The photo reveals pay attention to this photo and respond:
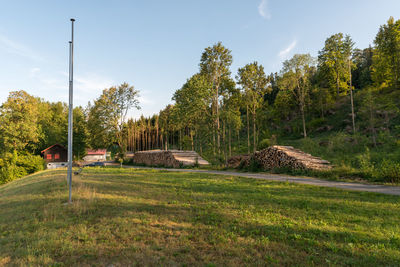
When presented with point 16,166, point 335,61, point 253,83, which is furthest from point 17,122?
point 335,61

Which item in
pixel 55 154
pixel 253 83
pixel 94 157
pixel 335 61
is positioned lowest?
pixel 94 157

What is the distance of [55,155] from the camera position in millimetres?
47562

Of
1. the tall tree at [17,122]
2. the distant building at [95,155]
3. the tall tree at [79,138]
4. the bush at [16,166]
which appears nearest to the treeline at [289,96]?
the tall tree at [79,138]

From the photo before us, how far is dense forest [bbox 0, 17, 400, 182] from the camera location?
23.0 meters

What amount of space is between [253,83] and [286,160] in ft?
47.0

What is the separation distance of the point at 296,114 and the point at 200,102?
37.3 m

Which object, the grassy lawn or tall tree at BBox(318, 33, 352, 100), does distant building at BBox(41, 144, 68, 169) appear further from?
tall tree at BBox(318, 33, 352, 100)

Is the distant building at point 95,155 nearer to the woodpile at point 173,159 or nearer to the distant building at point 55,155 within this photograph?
the distant building at point 55,155

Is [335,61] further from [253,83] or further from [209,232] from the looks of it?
[209,232]

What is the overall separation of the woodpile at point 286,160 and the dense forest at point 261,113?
2039 mm

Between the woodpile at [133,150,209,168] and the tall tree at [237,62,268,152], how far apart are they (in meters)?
8.66

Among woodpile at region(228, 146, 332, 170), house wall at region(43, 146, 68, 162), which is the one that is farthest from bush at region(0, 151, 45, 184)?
woodpile at region(228, 146, 332, 170)

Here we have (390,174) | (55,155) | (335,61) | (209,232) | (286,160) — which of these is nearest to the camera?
(209,232)

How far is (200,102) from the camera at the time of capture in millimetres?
22469
